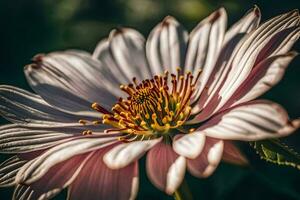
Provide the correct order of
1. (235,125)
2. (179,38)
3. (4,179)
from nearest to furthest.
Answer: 1. (235,125)
2. (4,179)
3. (179,38)

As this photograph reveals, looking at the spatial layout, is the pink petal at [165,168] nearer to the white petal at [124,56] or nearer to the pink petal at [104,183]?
the pink petal at [104,183]

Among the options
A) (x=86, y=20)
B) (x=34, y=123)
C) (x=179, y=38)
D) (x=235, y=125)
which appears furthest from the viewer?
(x=86, y=20)

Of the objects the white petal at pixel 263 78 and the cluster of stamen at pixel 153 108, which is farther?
the cluster of stamen at pixel 153 108

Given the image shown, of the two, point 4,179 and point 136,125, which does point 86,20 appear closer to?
point 136,125

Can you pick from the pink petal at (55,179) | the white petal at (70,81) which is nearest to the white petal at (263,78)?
the pink petal at (55,179)

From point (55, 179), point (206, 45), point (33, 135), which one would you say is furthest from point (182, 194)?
point (206, 45)

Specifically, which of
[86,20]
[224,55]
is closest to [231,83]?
[224,55]

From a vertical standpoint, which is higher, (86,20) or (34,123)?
(86,20)

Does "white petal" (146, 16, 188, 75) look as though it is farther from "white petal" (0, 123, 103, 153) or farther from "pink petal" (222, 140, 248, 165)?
"pink petal" (222, 140, 248, 165)
